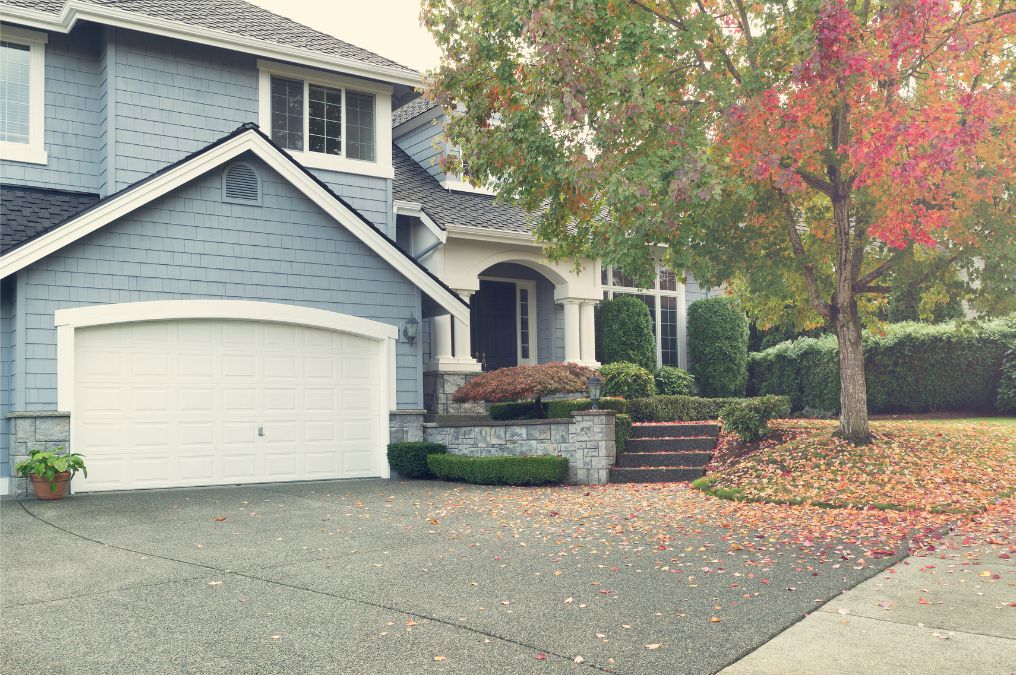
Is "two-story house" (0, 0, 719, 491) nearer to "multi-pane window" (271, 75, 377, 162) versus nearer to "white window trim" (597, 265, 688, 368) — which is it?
"multi-pane window" (271, 75, 377, 162)

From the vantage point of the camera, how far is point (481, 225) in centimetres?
1678

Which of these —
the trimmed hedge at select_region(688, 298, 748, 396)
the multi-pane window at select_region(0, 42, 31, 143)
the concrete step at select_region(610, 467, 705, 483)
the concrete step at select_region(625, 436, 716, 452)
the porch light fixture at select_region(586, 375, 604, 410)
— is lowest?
the concrete step at select_region(610, 467, 705, 483)

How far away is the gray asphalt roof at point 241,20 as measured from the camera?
14.0m

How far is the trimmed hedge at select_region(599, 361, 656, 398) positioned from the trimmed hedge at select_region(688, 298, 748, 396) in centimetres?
422

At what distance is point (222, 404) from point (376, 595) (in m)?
7.28

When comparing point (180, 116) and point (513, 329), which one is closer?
point (180, 116)

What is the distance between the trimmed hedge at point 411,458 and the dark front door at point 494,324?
14.4 ft

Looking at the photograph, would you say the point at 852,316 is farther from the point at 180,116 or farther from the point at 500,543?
the point at 180,116

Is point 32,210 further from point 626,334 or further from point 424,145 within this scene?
point 626,334

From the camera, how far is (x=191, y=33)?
45.7ft

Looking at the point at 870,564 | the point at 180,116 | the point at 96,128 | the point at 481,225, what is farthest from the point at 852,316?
the point at 96,128

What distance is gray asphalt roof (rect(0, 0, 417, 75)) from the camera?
1402 centimetres

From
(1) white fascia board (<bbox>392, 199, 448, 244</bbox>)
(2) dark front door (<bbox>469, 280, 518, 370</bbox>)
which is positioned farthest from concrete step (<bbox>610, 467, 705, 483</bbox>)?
(2) dark front door (<bbox>469, 280, 518, 370</bbox>)

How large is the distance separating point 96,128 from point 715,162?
9309 mm
